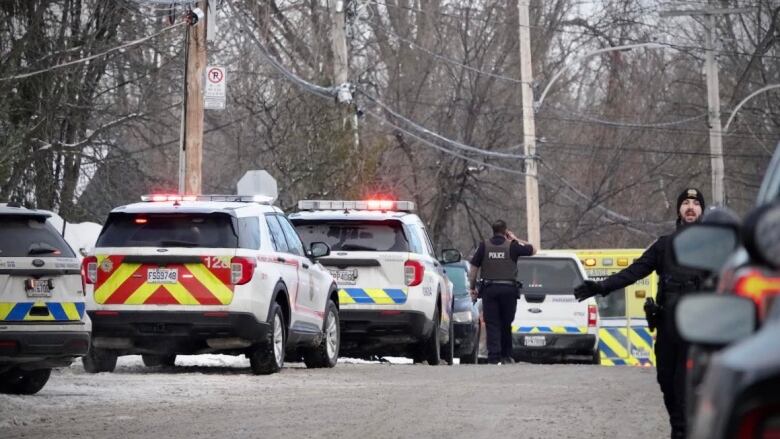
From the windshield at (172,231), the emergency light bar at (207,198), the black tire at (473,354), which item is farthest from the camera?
the black tire at (473,354)

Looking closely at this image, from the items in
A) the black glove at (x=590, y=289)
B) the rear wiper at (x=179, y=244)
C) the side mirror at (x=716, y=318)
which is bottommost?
the black glove at (x=590, y=289)

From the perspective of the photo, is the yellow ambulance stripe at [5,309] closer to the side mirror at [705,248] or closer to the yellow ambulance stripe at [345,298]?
the yellow ambulance stripe at [345,298]

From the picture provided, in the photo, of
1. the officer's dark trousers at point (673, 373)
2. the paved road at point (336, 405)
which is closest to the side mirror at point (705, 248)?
the officer's dark trousers at point (673, 373)

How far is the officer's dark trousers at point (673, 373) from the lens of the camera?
925 cm

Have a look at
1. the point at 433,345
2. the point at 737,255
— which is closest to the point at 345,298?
the point at 433,345

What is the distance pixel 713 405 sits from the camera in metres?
3.43

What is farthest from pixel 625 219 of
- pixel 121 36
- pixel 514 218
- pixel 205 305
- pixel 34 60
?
pixel 205 305

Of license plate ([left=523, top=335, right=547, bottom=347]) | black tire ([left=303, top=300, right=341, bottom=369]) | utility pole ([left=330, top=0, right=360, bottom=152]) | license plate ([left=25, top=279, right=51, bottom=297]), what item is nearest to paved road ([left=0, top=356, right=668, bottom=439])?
black tire ([left=303, top=300, right=341, bottom=369])

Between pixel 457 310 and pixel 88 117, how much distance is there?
7109 mm

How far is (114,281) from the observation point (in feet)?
52.6

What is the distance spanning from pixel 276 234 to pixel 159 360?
2.60 metres

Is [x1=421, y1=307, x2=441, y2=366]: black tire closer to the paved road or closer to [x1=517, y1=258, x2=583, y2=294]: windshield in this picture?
the paved road

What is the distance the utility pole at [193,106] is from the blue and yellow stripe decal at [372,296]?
17.5 feet

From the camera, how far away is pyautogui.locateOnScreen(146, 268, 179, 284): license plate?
626 inches
